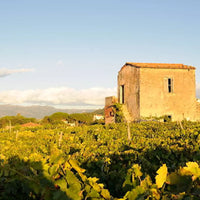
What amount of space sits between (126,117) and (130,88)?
2.96 meters

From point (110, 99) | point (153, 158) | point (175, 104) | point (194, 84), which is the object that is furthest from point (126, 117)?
point (153, 158)

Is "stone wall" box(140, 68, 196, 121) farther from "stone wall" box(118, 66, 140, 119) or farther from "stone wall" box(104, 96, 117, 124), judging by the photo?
"stone wall" box(104, 96, 117, 124)

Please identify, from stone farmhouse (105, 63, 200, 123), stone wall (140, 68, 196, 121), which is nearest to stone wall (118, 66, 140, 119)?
stone farmhouse (105, 63, 200, 123)

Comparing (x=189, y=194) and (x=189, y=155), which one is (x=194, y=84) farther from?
(x=189, y=194)

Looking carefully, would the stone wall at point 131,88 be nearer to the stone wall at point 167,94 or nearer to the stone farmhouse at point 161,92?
the stone farmhouse at point 161,92

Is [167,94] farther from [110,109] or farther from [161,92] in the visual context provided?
[110,109]

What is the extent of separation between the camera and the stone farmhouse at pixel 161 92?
2264 cm

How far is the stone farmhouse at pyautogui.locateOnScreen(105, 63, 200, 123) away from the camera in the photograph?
891 inches

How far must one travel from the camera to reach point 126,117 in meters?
24.2

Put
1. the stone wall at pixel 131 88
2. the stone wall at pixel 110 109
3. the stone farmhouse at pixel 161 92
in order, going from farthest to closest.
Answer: the stone wall at pixel 110 109
the stone wall at pixel 131 88
the stone farmhouse at pixel 161 92

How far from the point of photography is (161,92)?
23.0m

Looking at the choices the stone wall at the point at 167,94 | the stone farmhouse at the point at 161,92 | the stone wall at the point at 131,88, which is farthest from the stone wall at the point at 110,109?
the stone wall at the point at 167,94

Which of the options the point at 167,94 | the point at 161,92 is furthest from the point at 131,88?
the point at 167,94

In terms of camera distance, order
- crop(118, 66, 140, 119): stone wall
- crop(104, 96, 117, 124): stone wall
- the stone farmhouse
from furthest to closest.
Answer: crop(104, 96, 117, 124): stone wall < crop(118, 66, 140, 119): stone wall < the stone farmhouse
